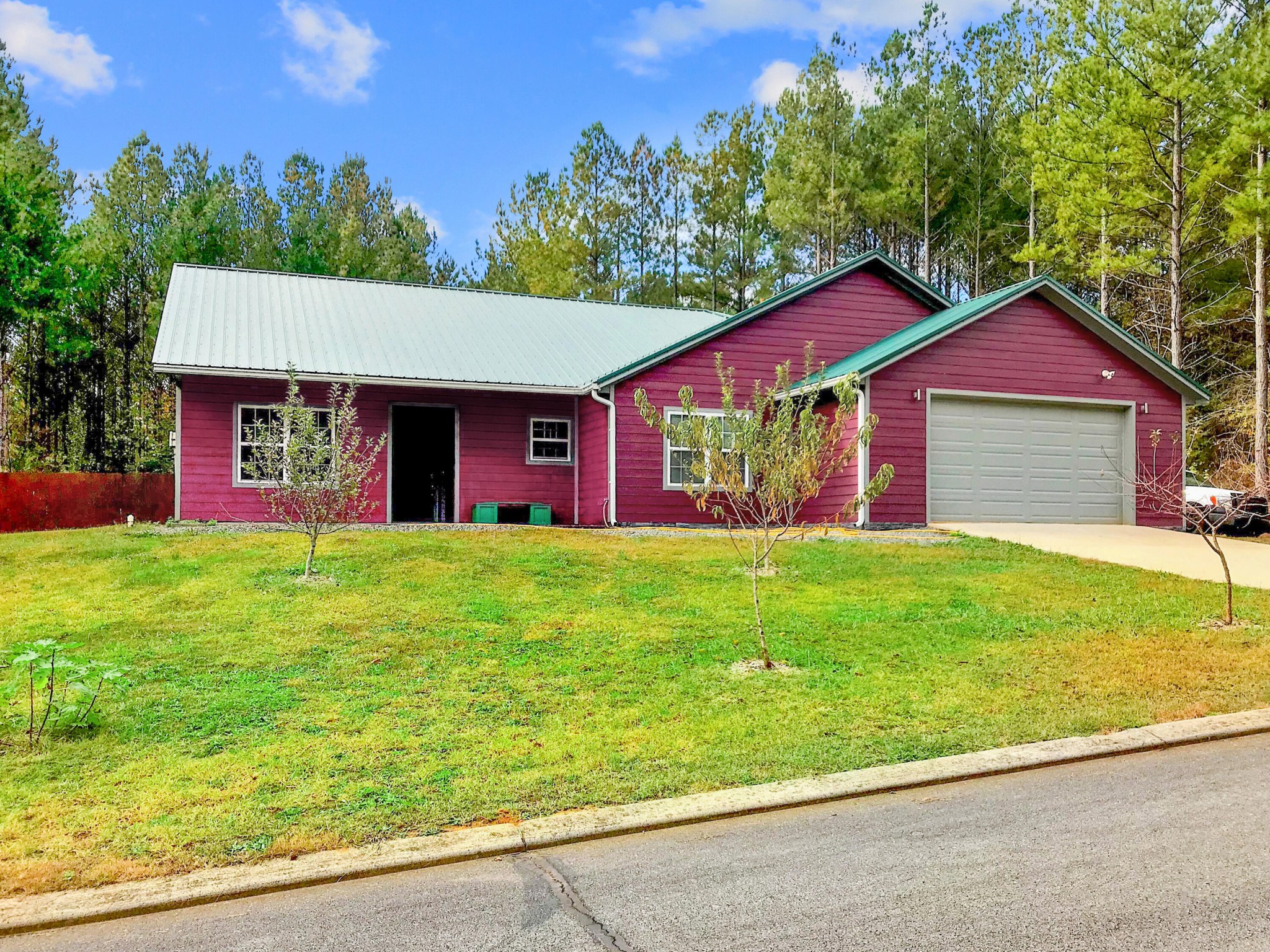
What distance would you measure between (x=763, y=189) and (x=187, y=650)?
3150 cm

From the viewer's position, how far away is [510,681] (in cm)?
687

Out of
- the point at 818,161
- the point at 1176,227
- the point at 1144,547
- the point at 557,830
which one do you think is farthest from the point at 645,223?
the point at 557,830

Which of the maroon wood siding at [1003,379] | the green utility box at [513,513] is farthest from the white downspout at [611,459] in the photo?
the maroon wood siding at [1003,379]

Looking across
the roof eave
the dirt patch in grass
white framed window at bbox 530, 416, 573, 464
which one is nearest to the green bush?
the dirt patch in grass

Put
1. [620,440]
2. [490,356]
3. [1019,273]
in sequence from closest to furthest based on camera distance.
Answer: [620,440], [490,356], [1019,273]

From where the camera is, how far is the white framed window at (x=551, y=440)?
725 inches

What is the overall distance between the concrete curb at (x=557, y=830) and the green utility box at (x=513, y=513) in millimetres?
12679

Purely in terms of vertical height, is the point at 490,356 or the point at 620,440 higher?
the point at 490,356

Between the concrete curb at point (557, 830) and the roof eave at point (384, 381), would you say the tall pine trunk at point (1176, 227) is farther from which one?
the concrete curb at point (557, 830)

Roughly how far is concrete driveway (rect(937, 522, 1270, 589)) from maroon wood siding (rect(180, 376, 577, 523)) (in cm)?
759

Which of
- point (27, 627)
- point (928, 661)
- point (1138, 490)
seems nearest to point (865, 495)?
point (928, 661)

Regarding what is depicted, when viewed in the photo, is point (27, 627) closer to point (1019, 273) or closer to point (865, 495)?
point (865, 495)

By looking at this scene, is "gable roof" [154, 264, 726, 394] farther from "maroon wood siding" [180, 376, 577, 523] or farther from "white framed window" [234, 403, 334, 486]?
"white framed window" [234, 403, 334, 486]

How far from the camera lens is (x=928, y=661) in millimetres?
7355
